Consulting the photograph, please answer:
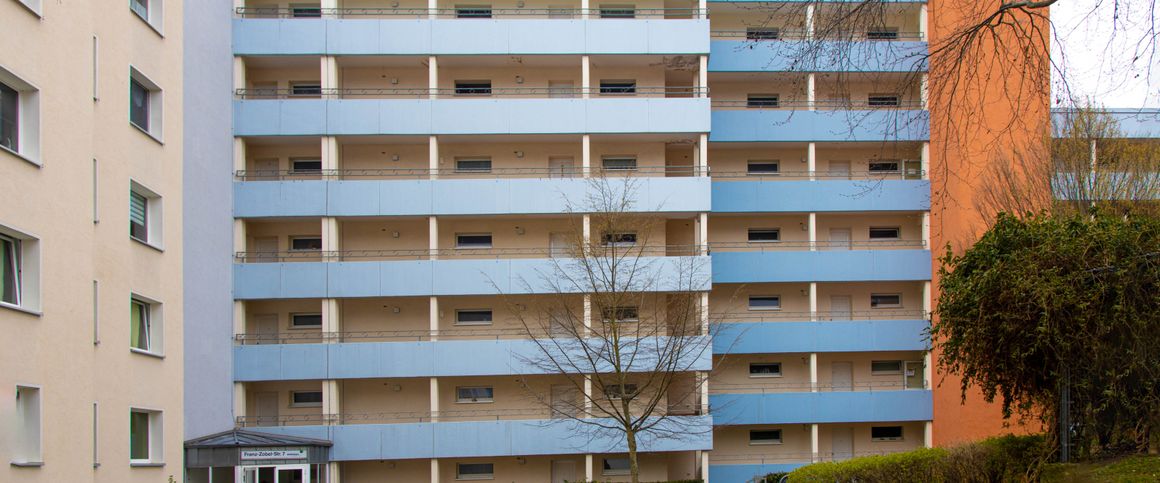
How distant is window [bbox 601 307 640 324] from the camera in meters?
31.8

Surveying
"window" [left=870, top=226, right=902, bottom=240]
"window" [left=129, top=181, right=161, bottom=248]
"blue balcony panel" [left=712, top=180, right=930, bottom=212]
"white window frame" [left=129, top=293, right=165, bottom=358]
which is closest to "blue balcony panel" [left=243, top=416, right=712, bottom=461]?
"blue balcony panel" [left=712, top=180, right=930, bottom=212]

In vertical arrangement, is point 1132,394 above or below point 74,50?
below

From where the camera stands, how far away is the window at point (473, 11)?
3916cm

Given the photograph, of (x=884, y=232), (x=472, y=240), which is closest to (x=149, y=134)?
(x=472, y=240)

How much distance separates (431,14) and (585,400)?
1317cm

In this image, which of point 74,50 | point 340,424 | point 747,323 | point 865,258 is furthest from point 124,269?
point 865,258

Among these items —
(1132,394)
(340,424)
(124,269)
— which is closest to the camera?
(1132,394)

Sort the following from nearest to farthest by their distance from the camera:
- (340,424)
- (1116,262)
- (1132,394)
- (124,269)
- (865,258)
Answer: (1116,262)
(1132,394)
(124,269)
(340,424)
(865,258)

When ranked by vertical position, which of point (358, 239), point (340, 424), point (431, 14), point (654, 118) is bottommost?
point (340, 424)

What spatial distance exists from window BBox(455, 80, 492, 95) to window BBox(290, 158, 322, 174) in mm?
5126

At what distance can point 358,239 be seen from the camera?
1499 inches

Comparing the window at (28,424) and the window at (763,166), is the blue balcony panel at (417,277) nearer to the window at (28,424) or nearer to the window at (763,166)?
the window at (763,166)

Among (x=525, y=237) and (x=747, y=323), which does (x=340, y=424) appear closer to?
(x=525, y=237)

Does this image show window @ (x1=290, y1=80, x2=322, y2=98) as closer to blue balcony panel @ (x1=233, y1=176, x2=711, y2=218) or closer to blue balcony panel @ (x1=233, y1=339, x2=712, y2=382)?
blue balcony panel @ (x1=233, y1=176, x2=711, y2=218)
